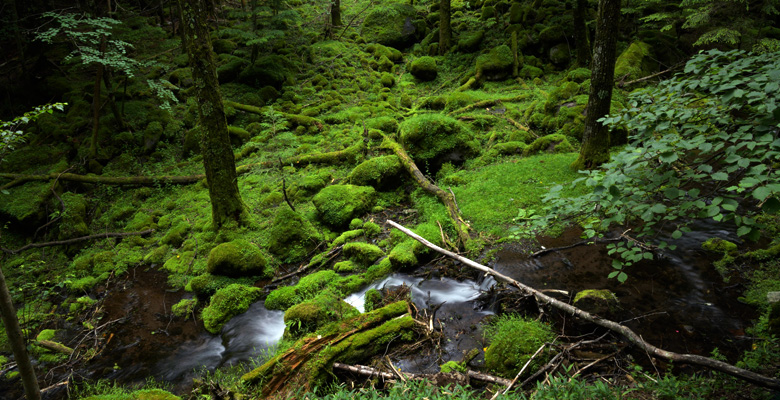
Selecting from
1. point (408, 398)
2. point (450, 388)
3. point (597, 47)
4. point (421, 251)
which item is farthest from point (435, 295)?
point (597, 47)

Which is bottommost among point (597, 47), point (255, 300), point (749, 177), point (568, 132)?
point (255, 300)

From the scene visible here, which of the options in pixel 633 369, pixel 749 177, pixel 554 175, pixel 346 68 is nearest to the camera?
pixel 749 177

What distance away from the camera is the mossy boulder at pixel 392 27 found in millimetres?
20750

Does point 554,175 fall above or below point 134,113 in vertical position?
below

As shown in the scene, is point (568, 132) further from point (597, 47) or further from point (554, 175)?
A: point (597, 47)

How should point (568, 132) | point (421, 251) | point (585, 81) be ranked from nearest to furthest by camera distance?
point (421, 251) < point (568, 132) < point (585, 81)

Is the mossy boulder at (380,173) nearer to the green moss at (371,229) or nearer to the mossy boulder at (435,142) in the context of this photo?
the mossy boulder at (435,142)

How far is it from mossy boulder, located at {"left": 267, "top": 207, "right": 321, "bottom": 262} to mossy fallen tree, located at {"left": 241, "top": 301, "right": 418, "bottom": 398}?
354 centimetres

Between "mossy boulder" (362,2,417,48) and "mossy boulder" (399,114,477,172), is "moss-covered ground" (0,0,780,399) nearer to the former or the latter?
"mossy boulder" (399,114,477,172)

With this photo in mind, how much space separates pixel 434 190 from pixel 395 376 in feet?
17.1

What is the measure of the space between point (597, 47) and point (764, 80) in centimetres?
539

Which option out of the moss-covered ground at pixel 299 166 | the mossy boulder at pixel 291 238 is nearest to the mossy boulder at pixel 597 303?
the moss-covered ground at pixel 299 166

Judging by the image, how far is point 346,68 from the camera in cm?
1853

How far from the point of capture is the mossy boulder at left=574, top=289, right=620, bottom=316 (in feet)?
16.0
